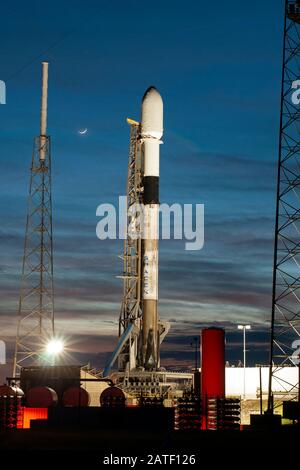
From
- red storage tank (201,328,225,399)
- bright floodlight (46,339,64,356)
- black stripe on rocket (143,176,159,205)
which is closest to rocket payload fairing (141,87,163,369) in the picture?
black stripe on rocket (143,176,159,205)

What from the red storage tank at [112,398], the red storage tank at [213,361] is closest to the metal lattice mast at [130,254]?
the red storage tank at [112,398]

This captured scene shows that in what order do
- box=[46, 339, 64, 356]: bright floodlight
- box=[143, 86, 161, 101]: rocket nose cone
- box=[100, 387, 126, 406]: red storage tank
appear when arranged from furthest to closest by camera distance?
box=[143, 86, 161, 101]: rocket nose cone < box=[46, 339, 64, 356]: bright floodlight < box=[100, 387, 126, 406]: red storage tank

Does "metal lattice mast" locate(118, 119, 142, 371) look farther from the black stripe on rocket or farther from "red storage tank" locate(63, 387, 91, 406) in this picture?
"red storage tank" locate(63, 387, 91, 406)

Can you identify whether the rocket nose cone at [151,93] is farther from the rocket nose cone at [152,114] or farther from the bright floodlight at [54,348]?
the bright floodlight at [54,348]

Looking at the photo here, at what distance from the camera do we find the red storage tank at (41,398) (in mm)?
67750

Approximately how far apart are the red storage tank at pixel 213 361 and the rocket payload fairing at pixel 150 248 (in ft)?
106

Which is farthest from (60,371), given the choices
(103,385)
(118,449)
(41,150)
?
(118,449)

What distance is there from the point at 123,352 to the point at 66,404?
19.3 m

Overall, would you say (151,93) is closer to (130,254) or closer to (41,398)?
(130,254)

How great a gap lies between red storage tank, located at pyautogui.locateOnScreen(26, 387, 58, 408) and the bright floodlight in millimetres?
17151

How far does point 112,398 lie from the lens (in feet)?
222

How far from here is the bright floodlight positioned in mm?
86000

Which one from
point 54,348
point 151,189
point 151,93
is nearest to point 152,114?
point 151,93
